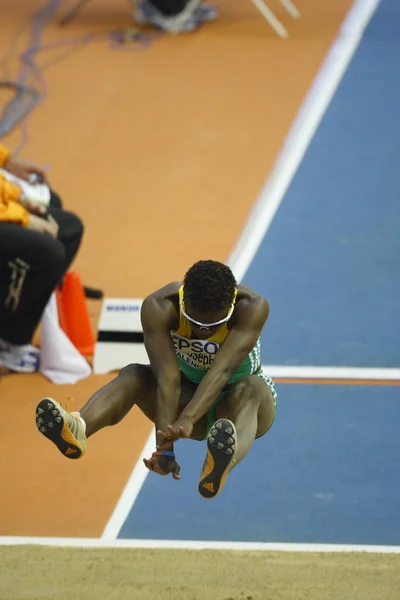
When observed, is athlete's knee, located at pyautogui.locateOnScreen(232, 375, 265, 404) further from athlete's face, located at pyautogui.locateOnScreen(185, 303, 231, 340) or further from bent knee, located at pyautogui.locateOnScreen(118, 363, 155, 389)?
bent knee, located at pyautogui.locateOnScreen(118, 363, 155, 389)

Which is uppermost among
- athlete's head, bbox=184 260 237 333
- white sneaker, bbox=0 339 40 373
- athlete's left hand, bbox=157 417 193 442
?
athlete's head, bbox=184 260 237 333

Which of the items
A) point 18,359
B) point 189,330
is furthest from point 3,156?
point 189,330

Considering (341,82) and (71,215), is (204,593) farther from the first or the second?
(341,82)

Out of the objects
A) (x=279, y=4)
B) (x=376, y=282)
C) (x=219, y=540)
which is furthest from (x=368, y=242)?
(x=279, y=4)

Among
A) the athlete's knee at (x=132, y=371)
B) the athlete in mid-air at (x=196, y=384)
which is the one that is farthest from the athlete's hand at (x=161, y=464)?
the athlete's knee at (x=132, y=371)

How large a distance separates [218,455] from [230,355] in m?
0.54

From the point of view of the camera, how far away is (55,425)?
4.77 m

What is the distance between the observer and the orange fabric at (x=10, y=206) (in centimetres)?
728

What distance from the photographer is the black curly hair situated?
487 cm

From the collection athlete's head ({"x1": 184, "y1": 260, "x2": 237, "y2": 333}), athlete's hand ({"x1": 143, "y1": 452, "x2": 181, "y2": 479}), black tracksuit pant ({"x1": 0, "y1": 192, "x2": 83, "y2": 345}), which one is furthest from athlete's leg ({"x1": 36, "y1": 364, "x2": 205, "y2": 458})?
black tracksuit pant ({"x1": 0, "y1": 192, "x2": 83, "y2": 345})

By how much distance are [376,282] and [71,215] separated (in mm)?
2478

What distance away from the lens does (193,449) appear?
6.95m

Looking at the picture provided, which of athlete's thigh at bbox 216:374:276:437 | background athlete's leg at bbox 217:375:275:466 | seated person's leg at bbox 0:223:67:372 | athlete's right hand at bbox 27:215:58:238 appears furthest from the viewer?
athlete's right hand at bbox 27:215:58:238

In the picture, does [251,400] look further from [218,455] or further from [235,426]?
[218,455]
